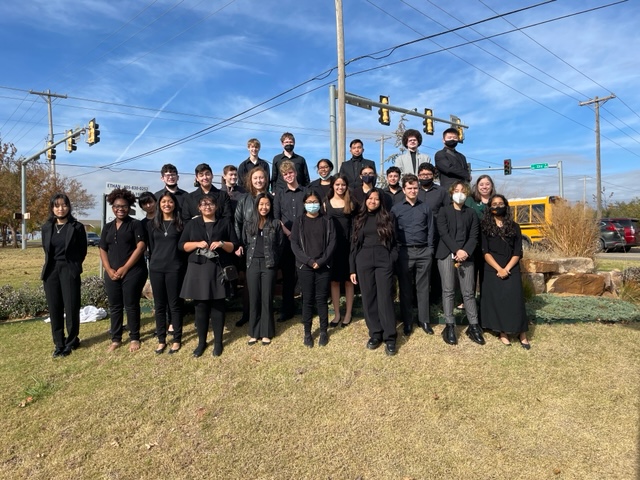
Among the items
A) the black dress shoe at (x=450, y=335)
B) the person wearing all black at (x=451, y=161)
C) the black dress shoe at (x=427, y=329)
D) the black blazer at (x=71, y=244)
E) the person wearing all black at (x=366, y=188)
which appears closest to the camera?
the black dress shoe at (x=450, y=335)

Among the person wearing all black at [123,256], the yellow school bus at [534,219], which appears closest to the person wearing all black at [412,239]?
the person wearing all black at [123,256]

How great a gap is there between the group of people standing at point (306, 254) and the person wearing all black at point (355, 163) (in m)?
0.80

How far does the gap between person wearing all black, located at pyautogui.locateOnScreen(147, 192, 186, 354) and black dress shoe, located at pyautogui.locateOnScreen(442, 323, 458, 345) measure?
3.31m

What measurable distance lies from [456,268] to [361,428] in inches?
97.5

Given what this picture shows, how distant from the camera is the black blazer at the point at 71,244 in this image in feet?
18.1

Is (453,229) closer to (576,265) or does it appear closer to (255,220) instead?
(255,220)

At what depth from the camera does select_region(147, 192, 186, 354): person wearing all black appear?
212 inches

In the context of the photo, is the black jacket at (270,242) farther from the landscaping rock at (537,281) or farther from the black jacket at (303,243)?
the landscaping rock at (537,281)

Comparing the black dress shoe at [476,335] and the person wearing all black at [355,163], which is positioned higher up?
the person wearing all black at [355,163]

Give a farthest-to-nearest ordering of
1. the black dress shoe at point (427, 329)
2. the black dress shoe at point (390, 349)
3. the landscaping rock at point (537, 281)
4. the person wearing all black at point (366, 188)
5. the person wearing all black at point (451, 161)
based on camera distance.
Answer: the landscaping rock at point (537, 281) < the person wearing all black at point (451, 161) < the person wearing all black at point (366, 188) < the black dress shoe at point (427, 329) < the black dress shoe at point (390, 349)

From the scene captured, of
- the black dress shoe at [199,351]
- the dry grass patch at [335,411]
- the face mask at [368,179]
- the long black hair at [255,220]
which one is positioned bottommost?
the dry grass patch at [335,411]

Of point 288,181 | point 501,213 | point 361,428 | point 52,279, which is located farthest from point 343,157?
point 361,428

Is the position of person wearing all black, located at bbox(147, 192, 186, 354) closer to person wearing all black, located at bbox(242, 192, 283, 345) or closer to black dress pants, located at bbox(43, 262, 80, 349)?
person wearing all black, located at bbox(242, 192, 283, 345)

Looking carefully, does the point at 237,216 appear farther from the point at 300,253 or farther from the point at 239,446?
the point at 239,446
